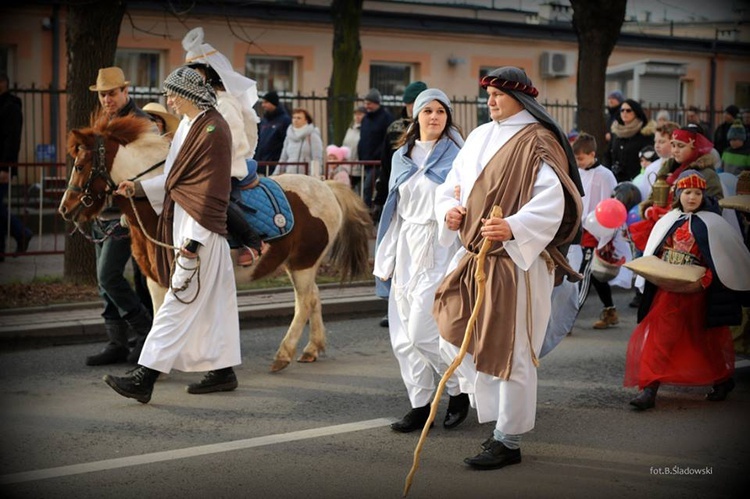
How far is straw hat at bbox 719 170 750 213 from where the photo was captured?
8.41m

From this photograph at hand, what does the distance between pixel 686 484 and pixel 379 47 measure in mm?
20216

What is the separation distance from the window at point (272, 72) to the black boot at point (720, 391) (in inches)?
660

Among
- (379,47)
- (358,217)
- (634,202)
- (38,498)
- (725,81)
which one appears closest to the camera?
(38,498)

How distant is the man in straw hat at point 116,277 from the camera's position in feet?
27.5

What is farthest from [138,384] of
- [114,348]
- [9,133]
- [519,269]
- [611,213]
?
[9,133]

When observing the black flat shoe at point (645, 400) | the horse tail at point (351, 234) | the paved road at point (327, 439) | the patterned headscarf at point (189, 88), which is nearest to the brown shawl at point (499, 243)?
the paved road at point (327, 439)

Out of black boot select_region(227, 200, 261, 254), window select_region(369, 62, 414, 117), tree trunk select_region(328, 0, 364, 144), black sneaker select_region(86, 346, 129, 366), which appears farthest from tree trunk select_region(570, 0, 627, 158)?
window select_region(369, 62, 414, 117)

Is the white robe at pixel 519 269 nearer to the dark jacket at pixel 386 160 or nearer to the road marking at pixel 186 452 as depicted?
the road marking at pixel 186 452

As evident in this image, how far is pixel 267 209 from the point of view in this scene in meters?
8.42

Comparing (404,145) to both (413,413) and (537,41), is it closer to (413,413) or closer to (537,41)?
(413,413)

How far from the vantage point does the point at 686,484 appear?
19.0 ft

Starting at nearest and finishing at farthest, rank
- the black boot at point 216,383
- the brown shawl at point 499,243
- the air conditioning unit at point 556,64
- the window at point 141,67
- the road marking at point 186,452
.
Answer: the road marking at point 186,452, the brown shawl at point 499,243, the black boot at point 216,383, the window at point 141,67, the air conditioning unit at point 556,64

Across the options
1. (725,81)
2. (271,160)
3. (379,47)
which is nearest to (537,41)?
(379,47)

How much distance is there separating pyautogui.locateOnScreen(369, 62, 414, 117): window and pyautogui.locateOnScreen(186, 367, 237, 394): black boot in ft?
57.6
